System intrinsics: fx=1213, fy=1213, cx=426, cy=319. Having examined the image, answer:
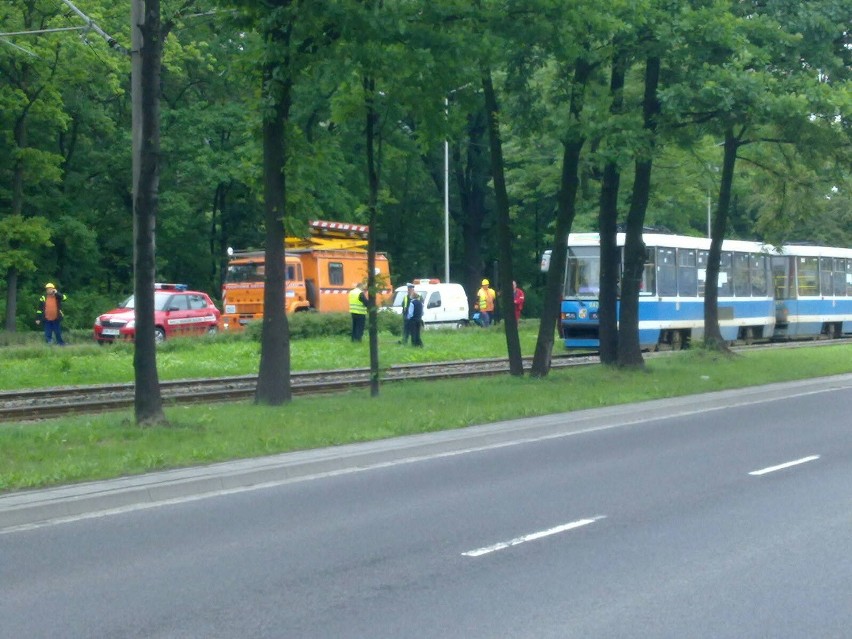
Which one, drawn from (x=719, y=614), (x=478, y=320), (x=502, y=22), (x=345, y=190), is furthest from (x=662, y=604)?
(x=345, y=190)

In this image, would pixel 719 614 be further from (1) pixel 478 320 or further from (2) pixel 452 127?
(1) pixel 478 320

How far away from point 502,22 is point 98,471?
10.4 meters

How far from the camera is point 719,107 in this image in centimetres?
2144

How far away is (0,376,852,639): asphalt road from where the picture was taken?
736 centimetres

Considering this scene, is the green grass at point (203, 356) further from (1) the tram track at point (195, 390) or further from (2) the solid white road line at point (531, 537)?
(2) the solid white road line at point (531, 537)

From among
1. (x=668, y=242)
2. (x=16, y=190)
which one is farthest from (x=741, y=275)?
(x=16, y=190)

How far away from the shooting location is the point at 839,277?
149 feet

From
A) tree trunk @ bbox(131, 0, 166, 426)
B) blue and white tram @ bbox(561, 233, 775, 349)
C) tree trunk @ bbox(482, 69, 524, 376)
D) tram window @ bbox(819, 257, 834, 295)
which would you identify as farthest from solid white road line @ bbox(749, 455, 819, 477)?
tram window @ bbox(819, 257, 834, 295)

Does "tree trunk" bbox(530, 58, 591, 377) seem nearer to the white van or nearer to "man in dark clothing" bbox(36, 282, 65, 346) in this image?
"man in dark clothing" bbox(36, 282, 65, 346)

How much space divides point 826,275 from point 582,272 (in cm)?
1421

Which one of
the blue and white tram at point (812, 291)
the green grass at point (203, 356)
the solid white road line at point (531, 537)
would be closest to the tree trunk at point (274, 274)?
the green grass at point (203, 356)

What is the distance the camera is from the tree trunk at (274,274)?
18.3 m

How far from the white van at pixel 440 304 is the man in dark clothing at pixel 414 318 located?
9584 millimetres

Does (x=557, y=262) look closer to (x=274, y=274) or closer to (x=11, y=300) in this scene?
(x=274, y=274)
